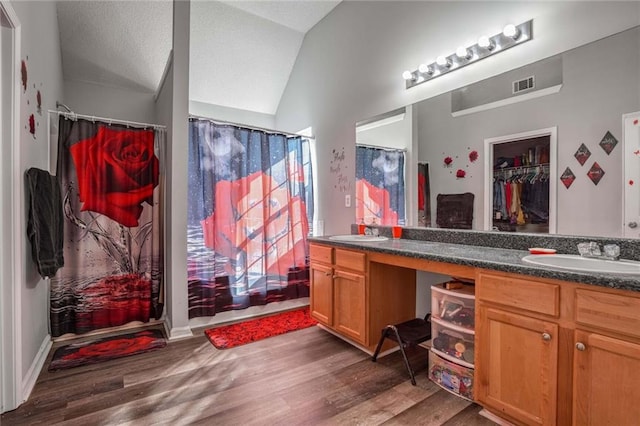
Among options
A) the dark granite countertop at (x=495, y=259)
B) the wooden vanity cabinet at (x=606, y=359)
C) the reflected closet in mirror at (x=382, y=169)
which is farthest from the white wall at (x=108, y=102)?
the wooden vanity cabinet at (x=606, y=359)

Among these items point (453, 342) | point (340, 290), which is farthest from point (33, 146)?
point (453, 342)

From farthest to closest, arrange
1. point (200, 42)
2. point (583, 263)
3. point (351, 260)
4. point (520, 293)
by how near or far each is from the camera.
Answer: point (200, 42)
point (351, 260)
point (583, 263)
point (520, 293)

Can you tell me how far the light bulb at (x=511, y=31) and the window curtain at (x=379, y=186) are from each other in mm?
1038

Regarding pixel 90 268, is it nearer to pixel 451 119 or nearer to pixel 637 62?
pixel 451 119

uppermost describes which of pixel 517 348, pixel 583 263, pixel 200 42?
pixel 200 42

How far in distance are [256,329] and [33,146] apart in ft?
6.99

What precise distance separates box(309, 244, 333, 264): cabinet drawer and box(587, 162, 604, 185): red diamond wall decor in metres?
1.68

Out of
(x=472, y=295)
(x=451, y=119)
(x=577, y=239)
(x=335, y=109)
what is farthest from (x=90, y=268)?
(x=577, y=239)

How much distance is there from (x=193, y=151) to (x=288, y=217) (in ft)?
3.81

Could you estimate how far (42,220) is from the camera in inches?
78.5

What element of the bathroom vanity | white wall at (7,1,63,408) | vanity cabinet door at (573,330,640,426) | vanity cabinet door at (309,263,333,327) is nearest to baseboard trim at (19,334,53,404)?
white wall at (7,1,63,408)

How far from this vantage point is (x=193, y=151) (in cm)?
291

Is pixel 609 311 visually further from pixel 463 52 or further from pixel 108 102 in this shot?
pixel 108 102

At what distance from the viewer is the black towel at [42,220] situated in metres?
1.93
